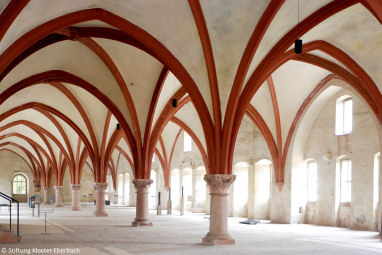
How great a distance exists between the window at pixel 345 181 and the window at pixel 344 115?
1.41 metres

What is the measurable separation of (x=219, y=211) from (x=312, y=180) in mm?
10750

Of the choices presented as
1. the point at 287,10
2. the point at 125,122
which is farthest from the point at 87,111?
the point at 287,10

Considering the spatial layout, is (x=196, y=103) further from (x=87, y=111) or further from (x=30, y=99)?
(x=30, y=99)

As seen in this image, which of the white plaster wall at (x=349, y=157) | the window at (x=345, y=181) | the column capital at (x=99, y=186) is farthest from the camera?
the column capital at (x=99, y=186)

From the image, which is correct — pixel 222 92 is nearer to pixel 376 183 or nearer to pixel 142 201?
pixel 142 201

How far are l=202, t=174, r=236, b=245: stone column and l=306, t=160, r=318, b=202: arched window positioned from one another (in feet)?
33.2

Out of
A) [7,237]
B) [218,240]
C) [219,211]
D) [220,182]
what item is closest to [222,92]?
[220,182]

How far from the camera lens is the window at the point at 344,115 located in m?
20.3

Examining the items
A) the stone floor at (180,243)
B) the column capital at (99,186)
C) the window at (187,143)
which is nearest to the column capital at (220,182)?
the stone floor at (180,243)

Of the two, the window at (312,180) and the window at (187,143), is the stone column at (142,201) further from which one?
the window at (187,143)

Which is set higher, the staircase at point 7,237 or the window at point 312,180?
the window at point 312,180

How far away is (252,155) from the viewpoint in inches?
1032

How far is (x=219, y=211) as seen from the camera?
13.2 metres

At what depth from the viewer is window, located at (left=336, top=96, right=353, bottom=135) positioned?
20.3m
